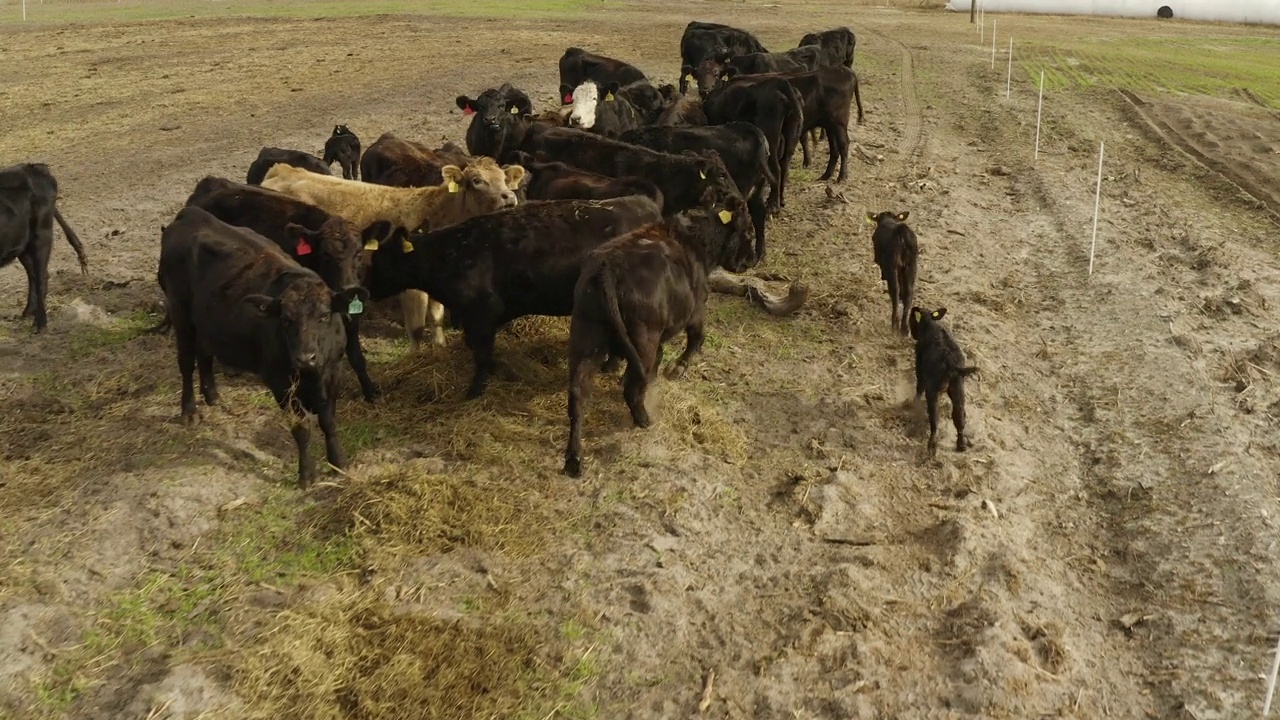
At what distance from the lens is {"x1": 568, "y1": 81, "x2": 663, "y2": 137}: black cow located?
1442 centimetres

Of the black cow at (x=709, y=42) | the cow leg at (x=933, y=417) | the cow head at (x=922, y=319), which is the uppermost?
the black cow at (x=709, y=42)

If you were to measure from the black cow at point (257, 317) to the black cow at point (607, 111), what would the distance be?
6.97m

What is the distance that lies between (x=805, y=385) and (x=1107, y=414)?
2366mm

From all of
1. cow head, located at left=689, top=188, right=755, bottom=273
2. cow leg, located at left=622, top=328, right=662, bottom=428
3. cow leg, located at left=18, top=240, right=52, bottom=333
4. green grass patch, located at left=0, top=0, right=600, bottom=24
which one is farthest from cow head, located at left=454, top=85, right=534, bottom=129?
green grass patch, located at left=0, top=0, right=600, bottom=24

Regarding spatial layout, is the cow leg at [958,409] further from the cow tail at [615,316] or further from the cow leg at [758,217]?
the cow leg at [758,217]

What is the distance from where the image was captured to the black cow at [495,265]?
848 cm

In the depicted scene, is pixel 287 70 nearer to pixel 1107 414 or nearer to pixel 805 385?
pixel 805 385

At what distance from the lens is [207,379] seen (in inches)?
319

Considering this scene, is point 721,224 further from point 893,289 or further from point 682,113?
point 682,113

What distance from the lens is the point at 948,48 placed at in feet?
99.3

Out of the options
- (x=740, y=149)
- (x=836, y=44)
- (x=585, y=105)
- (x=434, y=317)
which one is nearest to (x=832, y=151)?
(x=740, y=149)

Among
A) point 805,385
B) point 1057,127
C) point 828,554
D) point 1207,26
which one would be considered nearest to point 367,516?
point 828,554

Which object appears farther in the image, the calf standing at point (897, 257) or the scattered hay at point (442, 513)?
the calf standing at point (897, 257)

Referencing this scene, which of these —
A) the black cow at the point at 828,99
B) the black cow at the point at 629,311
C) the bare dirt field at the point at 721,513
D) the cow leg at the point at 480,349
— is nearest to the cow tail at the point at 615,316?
the black cow at the point at 629,311
